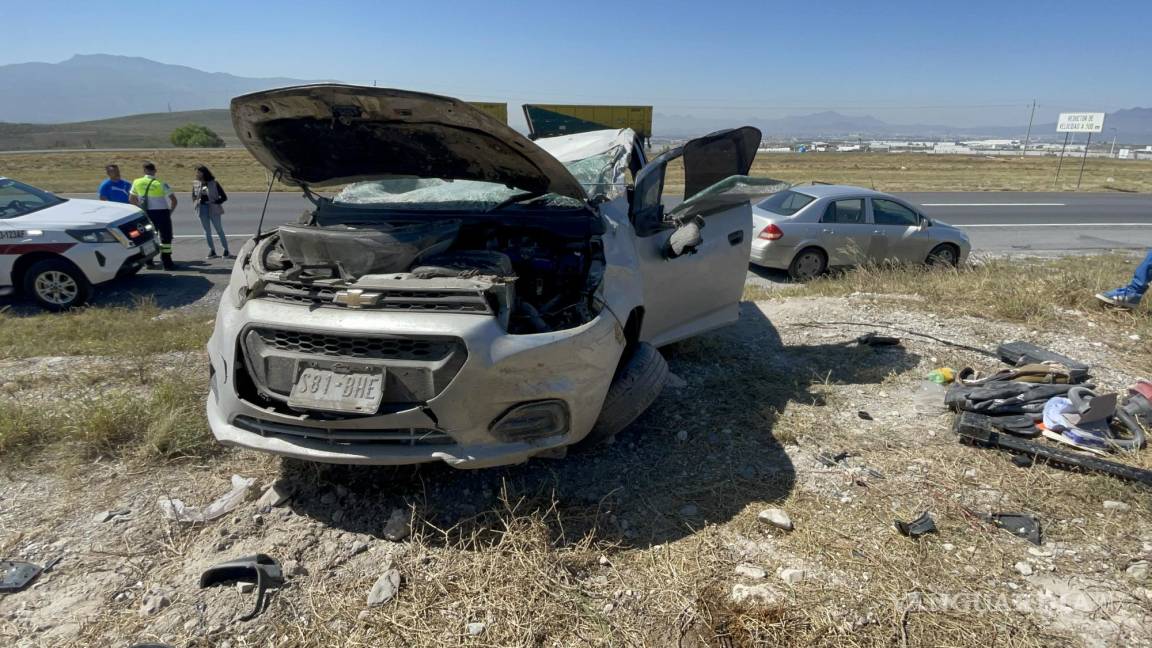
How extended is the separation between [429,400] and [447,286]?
1.75 feet

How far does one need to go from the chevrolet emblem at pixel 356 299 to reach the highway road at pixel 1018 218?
9836 millimetres

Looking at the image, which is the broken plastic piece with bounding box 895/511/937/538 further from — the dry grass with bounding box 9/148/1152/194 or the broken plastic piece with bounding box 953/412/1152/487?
the dry grass with bounding box 9/148/1152/194

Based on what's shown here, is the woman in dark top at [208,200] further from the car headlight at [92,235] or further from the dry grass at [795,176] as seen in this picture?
the dry grass at [795,176]

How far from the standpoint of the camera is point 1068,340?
5820 millimetres

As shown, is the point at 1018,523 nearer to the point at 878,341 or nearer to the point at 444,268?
the point at 878,341

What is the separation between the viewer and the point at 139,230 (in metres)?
8.31

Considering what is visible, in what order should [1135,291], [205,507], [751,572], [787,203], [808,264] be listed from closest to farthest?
1. [751,572]
2. [205,507]
3. [1135,291]
4. [808,264]
5. [787,203]

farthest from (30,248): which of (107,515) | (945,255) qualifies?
(945,255)

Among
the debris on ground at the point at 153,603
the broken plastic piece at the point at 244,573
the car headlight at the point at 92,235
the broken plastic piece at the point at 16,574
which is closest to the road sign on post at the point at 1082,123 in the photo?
the car headlight at the point at 92,235

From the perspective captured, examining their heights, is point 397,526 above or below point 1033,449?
below

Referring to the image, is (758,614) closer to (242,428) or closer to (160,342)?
(242,428)

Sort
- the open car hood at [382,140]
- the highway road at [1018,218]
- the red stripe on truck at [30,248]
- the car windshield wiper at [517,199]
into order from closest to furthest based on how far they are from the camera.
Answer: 1. the open car hood at [382,140]
2. the car windshield wiper at [517,199]
3. the red stripe on truck at [30,248]
4. the highway road at [1018,218]

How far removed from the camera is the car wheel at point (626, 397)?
141 inches

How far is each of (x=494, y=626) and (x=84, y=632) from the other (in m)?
1.51
